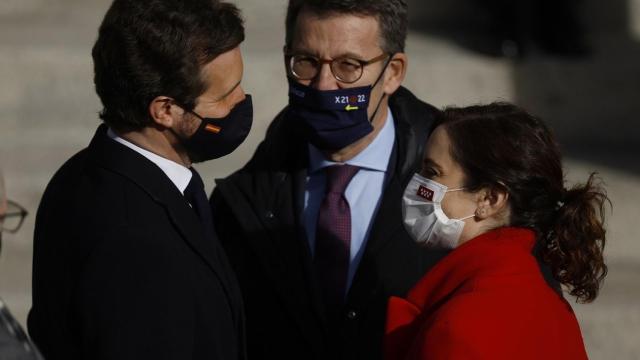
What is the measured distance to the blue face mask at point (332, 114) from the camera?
2914 millimetres

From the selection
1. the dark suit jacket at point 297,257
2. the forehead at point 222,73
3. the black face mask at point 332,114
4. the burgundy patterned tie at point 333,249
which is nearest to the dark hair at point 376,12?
the black face mask at point 332,114

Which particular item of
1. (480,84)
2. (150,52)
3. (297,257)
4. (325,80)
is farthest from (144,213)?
(480,84)

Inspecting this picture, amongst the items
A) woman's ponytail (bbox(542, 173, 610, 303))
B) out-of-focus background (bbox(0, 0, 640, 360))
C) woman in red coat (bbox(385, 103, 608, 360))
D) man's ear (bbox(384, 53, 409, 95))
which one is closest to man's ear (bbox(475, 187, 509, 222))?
woman in red coat (bbox(385, 103, 608, 360))

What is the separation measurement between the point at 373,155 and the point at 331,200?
19cm

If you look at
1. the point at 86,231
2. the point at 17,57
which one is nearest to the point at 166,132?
the point at 86,231

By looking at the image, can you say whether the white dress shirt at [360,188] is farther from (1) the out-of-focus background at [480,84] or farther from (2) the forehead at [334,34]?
(1) the out-of-focus background at [480,84]

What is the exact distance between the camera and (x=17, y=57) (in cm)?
570

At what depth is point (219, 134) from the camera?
7.93 feet

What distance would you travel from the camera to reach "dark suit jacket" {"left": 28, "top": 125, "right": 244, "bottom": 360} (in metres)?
2.04

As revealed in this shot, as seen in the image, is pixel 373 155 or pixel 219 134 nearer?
pixel 219 134

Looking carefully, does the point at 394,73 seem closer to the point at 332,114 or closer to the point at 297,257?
the point at 332,114

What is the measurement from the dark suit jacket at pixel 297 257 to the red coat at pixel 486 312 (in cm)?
48

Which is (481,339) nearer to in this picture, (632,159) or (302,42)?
(302,42)

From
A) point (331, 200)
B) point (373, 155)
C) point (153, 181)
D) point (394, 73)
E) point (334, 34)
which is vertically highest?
point (334, 34)
